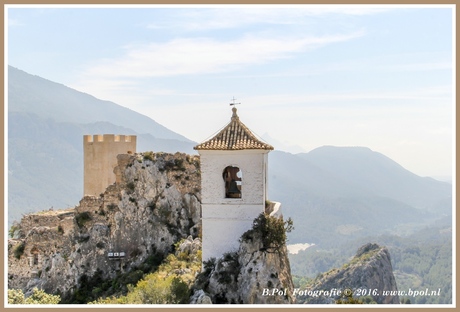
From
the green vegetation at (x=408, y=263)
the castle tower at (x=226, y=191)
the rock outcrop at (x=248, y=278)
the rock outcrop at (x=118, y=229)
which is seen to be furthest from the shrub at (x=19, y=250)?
the green vegetation at (x=408, y=263)

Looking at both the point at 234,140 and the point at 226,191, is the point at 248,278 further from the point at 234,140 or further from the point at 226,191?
the point at 234,140

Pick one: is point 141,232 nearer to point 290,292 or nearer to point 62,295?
point 62,295

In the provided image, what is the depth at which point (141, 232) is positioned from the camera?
37.5m

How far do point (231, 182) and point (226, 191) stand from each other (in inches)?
22.0

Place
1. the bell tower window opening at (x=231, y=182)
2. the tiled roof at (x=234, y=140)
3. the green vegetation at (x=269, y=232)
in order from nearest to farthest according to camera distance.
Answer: the green vegetation at (x=269, y=232)
the tiled roof at (x=234, y=140)
the bell tower window opening at (x=231, y=182)

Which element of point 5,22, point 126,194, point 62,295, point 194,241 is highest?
point 5,22

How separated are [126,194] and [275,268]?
13.0 m

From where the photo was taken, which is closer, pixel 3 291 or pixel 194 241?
pixel 3 291

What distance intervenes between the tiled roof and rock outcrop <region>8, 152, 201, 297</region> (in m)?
9.23

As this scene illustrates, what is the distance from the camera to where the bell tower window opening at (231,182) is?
28.5 metres

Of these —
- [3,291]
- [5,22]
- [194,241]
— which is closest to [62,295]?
[194,241]

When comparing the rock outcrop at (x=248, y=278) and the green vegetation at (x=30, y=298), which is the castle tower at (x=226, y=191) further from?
the green vegetation at (x=30, y=298)

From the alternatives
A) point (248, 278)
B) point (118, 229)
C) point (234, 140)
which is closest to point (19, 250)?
point (118, 229)

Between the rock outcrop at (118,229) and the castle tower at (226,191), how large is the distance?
341 inches
